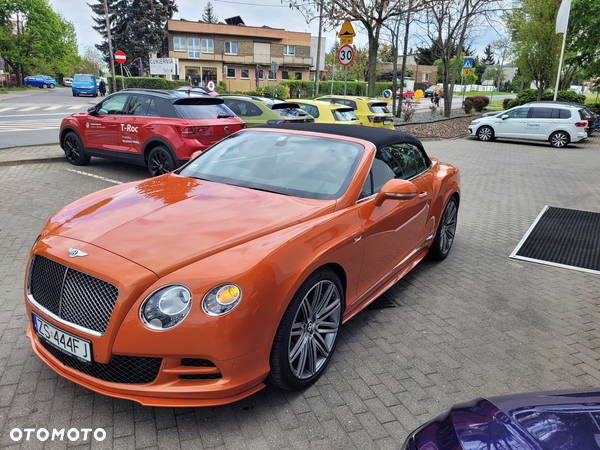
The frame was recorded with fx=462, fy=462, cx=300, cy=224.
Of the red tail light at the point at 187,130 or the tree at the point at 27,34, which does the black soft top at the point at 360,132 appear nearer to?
the red tail light at the point at 187,130

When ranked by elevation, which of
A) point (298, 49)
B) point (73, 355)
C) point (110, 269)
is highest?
point (298, 49)

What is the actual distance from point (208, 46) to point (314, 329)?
61.6 metres

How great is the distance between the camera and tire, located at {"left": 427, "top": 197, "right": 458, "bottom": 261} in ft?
17.6

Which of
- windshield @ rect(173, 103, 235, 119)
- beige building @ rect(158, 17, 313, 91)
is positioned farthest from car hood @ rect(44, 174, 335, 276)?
beige building @ rect(158, 17, 313, 91)

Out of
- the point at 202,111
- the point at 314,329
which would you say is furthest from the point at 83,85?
the point at 314,329

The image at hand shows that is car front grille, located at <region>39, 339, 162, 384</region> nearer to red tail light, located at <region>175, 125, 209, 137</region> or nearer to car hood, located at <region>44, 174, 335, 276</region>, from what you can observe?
car hood, located at <region>44, 174, 335, 276</region>

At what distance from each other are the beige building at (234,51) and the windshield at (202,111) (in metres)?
49.7

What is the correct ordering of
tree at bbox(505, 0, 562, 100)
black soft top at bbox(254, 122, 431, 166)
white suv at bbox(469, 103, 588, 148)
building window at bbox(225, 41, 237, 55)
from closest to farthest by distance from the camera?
1. black soft top at bbox(254, 122, 431, 166)
2. white suv at bbox(469, 103, 588, 148)
3. tree at bbox(505, 0, 562, 100)
4. building window at bbox(225, 41, 237, 55)

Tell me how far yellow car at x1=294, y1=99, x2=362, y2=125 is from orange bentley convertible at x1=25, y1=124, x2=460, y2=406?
8929 millimetres

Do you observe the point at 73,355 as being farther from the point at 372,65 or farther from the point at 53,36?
the point at 53,36

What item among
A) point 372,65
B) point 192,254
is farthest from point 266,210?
point 372,65

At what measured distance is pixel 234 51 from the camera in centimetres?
6000

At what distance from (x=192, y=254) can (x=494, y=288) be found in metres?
3.59

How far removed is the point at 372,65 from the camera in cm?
2395
